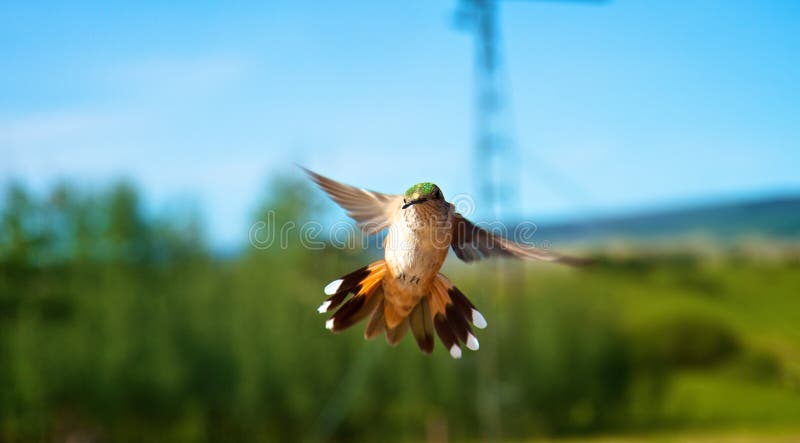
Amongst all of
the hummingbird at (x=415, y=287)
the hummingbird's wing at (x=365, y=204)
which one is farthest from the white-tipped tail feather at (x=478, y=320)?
the hummingbird's wing at (x=365, y=204)

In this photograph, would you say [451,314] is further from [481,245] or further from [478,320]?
[481,245]

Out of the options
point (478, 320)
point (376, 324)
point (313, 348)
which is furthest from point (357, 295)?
point (313, 348)

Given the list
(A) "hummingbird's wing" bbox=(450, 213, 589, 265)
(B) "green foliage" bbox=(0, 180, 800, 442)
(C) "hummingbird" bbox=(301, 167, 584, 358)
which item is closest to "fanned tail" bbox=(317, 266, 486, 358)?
(C) "hummingbird" bbox=(301, 167, 584, 358)

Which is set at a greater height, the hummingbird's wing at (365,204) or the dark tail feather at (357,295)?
the hummingbird's wing at (365,204)

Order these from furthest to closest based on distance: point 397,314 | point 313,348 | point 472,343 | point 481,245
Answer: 1. point 313,348
2. point 481,245
3. point 397,314
4. point 472,343

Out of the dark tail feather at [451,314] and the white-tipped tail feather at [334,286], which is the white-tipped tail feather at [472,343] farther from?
the white-tipped tail feather at [334,286]
